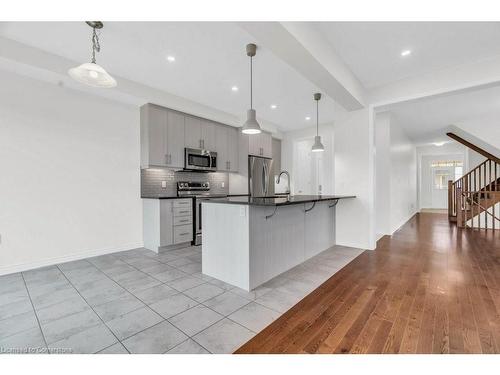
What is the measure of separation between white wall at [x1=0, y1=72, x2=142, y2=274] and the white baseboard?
0.04ft

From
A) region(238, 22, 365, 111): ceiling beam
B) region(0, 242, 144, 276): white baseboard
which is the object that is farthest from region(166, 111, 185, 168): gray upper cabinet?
region(238, 22, 365, 111): ceiling beam

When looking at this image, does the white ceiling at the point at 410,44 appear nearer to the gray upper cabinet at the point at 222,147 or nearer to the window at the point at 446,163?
the gray upper cabinet at the point at 222,147

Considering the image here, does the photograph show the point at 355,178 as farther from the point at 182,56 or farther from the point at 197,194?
the point at 182,56

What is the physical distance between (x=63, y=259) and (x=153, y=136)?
228cm

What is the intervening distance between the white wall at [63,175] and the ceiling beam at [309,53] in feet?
9.71

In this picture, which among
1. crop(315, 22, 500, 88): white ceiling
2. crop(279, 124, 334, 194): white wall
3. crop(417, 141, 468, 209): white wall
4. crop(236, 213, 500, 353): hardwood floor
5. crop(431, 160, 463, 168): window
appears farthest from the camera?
crop(431, 160, 463, 168): window

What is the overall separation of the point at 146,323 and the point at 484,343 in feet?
7.81

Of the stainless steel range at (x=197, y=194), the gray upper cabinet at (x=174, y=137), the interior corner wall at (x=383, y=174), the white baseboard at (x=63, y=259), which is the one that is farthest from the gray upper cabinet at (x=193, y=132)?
the interior corner wall at (x=383, y=174)

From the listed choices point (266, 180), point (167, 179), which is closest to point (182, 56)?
point (167, 179)

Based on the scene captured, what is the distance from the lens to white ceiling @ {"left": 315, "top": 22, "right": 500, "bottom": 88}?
7.57 ft

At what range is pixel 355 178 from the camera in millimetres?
4012

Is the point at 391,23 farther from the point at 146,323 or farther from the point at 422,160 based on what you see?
the point at 422,160

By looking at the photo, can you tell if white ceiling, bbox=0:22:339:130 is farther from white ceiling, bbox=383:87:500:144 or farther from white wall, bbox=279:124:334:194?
white ceiling, bbox=383:87:500:144
